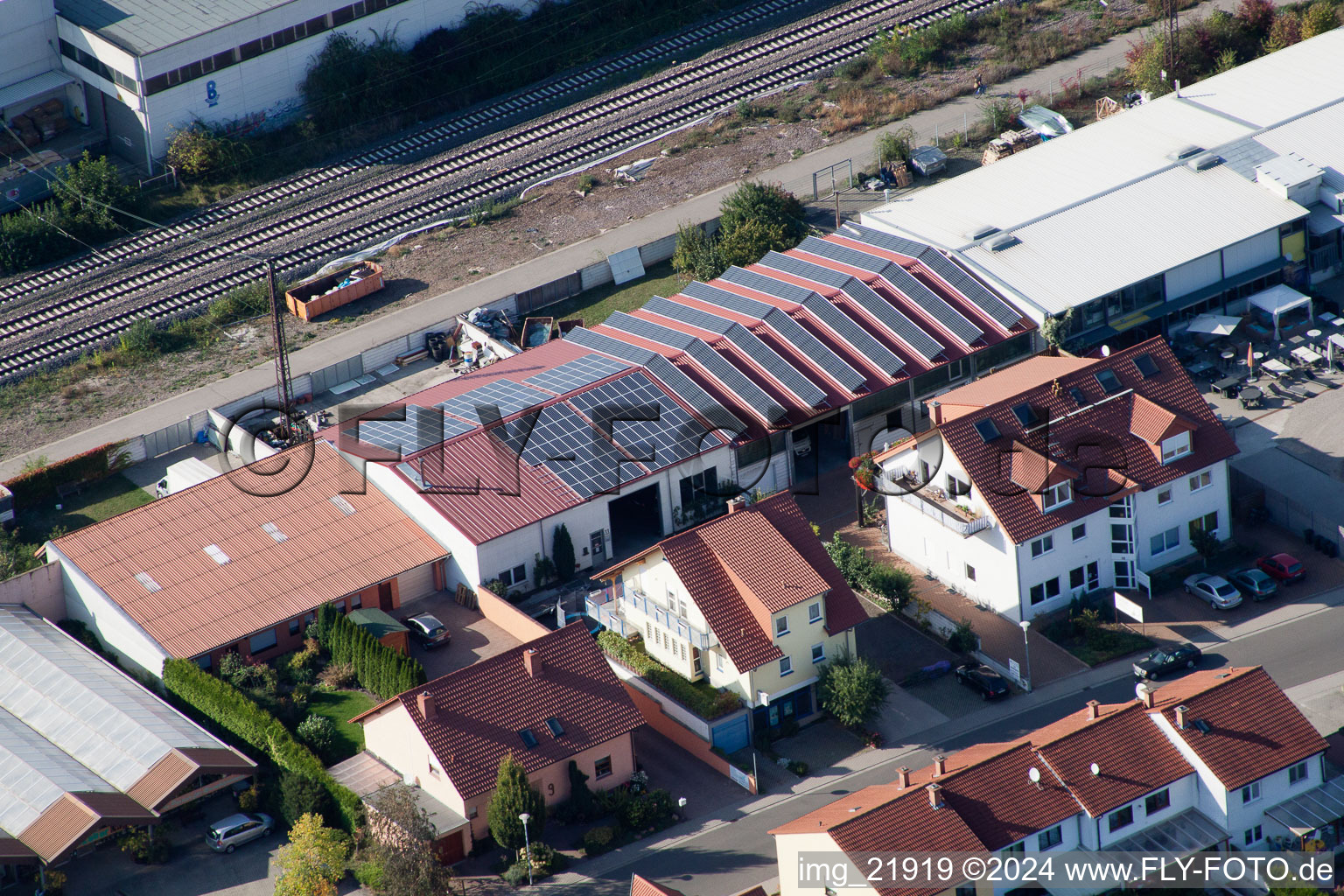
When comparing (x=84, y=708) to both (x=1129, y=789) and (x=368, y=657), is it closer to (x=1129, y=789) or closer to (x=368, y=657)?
(x=368, y=657)

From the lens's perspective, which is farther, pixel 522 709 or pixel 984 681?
pixel 984 681

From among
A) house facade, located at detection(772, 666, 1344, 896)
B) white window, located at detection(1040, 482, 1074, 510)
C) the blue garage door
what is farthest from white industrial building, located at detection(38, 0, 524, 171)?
house facade, located at detection(772, 666, 1344, 896)

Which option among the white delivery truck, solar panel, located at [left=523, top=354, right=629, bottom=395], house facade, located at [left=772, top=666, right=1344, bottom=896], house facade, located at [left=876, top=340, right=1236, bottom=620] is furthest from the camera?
the white delivery truck

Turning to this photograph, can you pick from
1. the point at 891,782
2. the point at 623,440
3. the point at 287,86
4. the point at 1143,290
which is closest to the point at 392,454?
the point at 623,440

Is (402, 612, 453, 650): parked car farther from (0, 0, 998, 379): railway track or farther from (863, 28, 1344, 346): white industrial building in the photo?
(0, 0, 998, 379): railway track

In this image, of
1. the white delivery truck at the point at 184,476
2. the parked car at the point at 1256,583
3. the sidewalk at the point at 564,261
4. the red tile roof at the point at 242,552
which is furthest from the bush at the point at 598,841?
the sidewalk at the point at 564,261

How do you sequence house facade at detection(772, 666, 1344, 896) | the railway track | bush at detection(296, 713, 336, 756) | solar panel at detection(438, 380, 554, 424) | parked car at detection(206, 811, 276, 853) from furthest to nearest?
1. the railway track
2. solar panel at detection(438, 380, 554, 424)
3. bush at detection(296, 713, 336, 756)
4. parked car at detection(206, 811, 276, 853)
5. house facade at detection(772, 666, 1344, 896)

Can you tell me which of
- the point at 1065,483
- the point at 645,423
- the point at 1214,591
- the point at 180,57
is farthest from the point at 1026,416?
the point at 180,57
